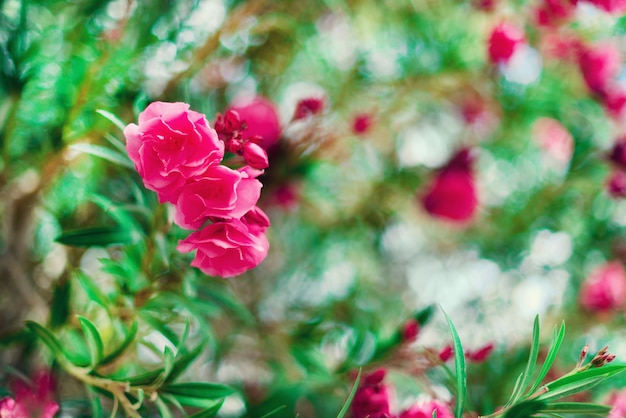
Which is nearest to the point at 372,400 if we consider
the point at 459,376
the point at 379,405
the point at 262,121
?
the point at 379,405

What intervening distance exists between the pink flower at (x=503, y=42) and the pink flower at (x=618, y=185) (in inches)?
13.3

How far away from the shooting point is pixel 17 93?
30.2 inches

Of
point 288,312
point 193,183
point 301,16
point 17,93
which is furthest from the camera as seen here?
point 288,312

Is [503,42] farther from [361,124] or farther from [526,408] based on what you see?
[526,408]

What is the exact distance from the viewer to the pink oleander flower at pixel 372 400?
64 cm

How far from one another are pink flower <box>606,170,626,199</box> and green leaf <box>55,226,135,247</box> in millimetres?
966

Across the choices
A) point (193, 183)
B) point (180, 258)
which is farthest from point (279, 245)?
point (193, 183)

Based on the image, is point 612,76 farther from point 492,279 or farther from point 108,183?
point 108,183

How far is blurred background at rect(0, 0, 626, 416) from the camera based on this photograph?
0.84 metres

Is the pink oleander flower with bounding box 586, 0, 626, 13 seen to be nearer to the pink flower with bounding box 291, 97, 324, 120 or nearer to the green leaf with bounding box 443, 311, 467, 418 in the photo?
the pink flower with bounding box 291, 97, 324, 120

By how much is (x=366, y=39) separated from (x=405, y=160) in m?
0.32

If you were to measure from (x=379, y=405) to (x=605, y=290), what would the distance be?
33.1 inches

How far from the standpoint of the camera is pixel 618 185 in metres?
1.13

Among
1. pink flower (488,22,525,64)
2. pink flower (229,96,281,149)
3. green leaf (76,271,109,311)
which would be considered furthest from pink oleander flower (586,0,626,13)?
green leaf (76,271,109,311)
